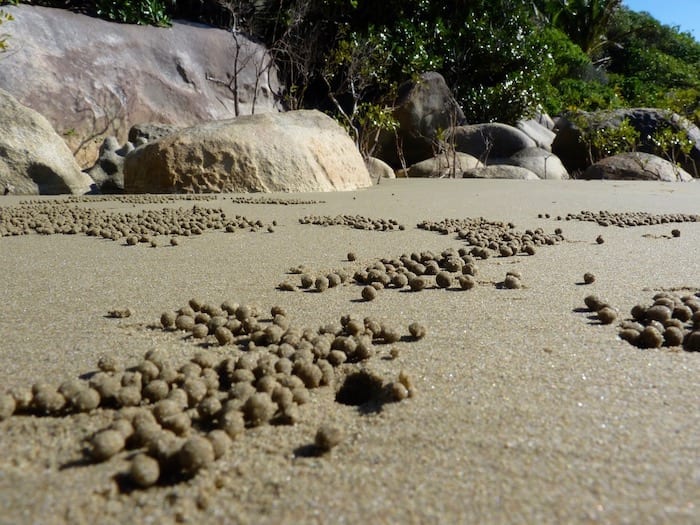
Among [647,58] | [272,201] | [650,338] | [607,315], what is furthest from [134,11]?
[647,58]

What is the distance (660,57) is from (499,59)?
43.0ft

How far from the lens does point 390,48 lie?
1284cm

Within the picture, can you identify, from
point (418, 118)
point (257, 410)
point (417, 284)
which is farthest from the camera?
point (418, 118)

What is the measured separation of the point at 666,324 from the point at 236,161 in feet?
16.9

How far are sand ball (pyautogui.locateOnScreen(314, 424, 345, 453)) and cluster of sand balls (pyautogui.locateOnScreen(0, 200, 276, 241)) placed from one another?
96.1 inches

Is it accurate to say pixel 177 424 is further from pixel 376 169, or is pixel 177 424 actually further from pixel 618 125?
pixel 618 125

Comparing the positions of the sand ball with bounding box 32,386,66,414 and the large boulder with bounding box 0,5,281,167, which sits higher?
the large boulder with bounding box 0,5,281,167

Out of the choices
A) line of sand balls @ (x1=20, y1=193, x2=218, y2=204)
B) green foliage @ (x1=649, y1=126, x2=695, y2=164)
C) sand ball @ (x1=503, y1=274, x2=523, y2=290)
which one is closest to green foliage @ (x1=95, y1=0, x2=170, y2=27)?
line of sand balls @ (x1=20, y1=193, x2=218, y2=204)

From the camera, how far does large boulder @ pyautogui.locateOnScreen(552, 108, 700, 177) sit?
41.1 ft

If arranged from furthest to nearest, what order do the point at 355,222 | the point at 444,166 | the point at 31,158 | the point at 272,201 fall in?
the point at 444,166, the point at 31,158, the point at 272,201, the point at 355,222

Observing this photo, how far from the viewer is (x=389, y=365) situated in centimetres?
162

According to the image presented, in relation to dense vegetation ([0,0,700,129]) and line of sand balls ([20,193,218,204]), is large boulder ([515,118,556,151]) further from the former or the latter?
line of sand balls ([20,193,218,204])

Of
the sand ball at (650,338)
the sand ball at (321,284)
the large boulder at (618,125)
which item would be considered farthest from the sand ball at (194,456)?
the large boulder at (618,125)

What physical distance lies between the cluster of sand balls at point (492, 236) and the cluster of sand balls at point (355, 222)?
215 mm
